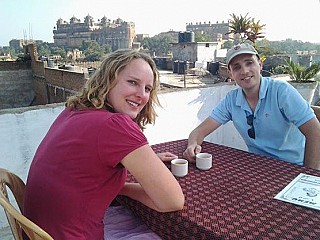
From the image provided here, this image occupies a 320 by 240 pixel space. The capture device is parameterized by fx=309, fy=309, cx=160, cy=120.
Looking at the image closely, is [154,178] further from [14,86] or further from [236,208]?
[14,86]

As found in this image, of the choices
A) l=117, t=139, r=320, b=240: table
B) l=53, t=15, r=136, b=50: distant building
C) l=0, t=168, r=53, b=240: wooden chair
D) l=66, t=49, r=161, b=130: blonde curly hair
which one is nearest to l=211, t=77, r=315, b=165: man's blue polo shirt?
l=117, t=139, r=320, b=240: table

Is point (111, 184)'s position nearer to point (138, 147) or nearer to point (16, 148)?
point (138, 147)

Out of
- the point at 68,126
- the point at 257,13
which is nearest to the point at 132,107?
the point at 68,126

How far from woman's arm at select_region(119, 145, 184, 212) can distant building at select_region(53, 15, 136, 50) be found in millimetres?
73641

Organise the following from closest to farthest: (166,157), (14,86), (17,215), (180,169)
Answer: (17,215) < (180,169) < (166,157) < (14,86)

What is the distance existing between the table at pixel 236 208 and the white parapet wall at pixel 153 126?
121 centimetres

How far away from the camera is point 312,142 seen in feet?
5.93

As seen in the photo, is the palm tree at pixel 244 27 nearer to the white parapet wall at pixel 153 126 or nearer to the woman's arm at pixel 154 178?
the white parapet wall at pixel 153 126

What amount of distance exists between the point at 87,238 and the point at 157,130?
6.68 feet

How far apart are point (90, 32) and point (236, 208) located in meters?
80.8

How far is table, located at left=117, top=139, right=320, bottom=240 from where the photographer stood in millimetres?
1011

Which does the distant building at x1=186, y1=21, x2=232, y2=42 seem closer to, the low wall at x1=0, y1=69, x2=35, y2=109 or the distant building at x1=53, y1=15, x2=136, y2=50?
the distant building at x1=53, y1=15, x2=136, y2=50

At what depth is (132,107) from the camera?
4.43 ft

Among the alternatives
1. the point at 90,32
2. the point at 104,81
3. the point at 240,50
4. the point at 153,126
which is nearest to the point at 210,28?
the point at 90,32
